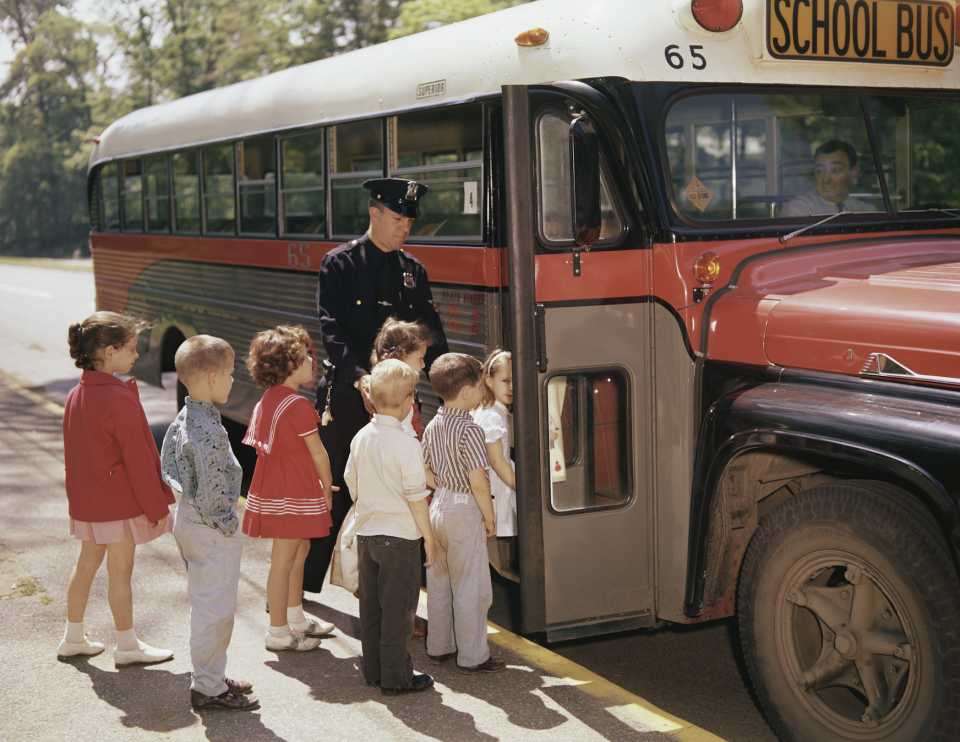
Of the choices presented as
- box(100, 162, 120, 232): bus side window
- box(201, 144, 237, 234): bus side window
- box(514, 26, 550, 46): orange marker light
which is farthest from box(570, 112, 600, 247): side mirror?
box(100, 162, 120, 232): bus side window

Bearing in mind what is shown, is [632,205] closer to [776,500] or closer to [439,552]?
[776,500]

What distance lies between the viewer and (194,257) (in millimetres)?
7574

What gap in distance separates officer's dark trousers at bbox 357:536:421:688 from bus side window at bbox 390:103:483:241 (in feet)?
4.64

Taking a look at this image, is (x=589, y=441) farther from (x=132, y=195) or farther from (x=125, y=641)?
(x=132, y=195)

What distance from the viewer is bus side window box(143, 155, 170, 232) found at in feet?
26.0

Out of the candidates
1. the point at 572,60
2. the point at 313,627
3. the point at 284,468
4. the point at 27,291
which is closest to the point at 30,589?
the point at 313,627

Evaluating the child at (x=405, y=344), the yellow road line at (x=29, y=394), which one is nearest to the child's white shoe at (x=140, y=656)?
the child at (x=405, y=344)

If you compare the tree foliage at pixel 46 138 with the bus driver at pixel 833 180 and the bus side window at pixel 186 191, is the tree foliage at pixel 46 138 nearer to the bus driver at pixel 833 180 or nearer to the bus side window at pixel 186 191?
the bus side window at pixel 186 191

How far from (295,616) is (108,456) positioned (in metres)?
1.03

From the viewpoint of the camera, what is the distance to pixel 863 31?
12.7 feet

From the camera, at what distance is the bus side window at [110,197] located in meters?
9.00

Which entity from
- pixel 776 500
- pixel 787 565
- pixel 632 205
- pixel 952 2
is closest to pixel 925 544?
pixel 787 565

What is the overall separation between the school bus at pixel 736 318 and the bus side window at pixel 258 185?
75.6 inches

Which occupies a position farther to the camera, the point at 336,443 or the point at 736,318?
the point at 336,443
